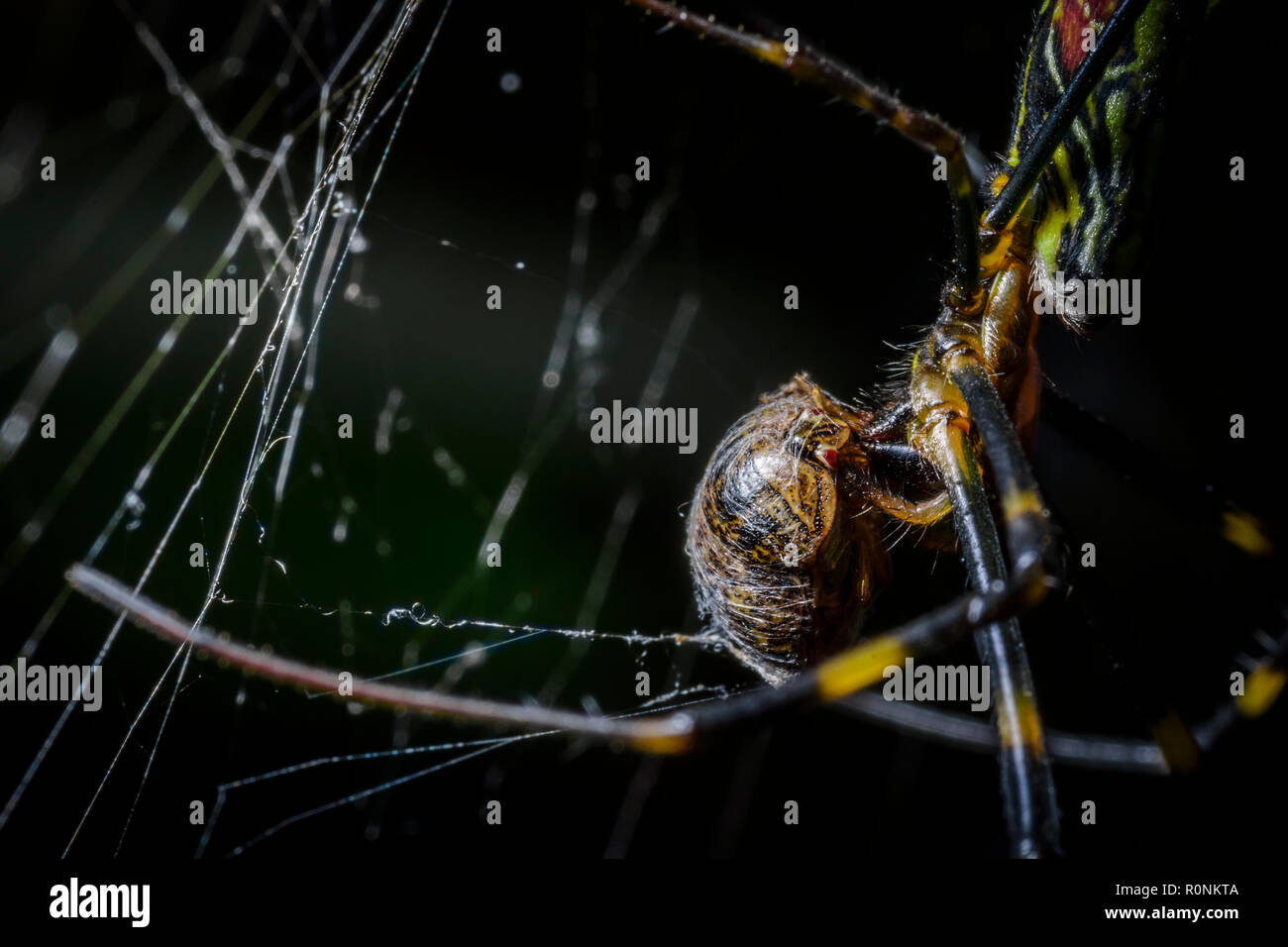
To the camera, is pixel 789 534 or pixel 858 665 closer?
pixel 858 665

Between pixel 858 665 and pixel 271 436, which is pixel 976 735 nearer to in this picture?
pixel 858 665

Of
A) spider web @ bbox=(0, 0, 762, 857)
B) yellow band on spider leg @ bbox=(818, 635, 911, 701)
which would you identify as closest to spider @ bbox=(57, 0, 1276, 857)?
yellow band on spider leg @ bbox=(818, 635, 911, 701)

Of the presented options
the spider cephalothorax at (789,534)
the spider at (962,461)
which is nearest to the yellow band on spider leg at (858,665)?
the spider at (962,461)

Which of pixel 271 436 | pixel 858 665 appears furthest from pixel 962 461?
pixel 271 436

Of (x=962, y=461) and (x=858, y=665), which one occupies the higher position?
(x=962, y=461)

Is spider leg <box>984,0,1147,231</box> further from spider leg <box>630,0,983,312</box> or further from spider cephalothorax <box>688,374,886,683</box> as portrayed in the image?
spider cephalothorax <box>688,374,886,683</box>
